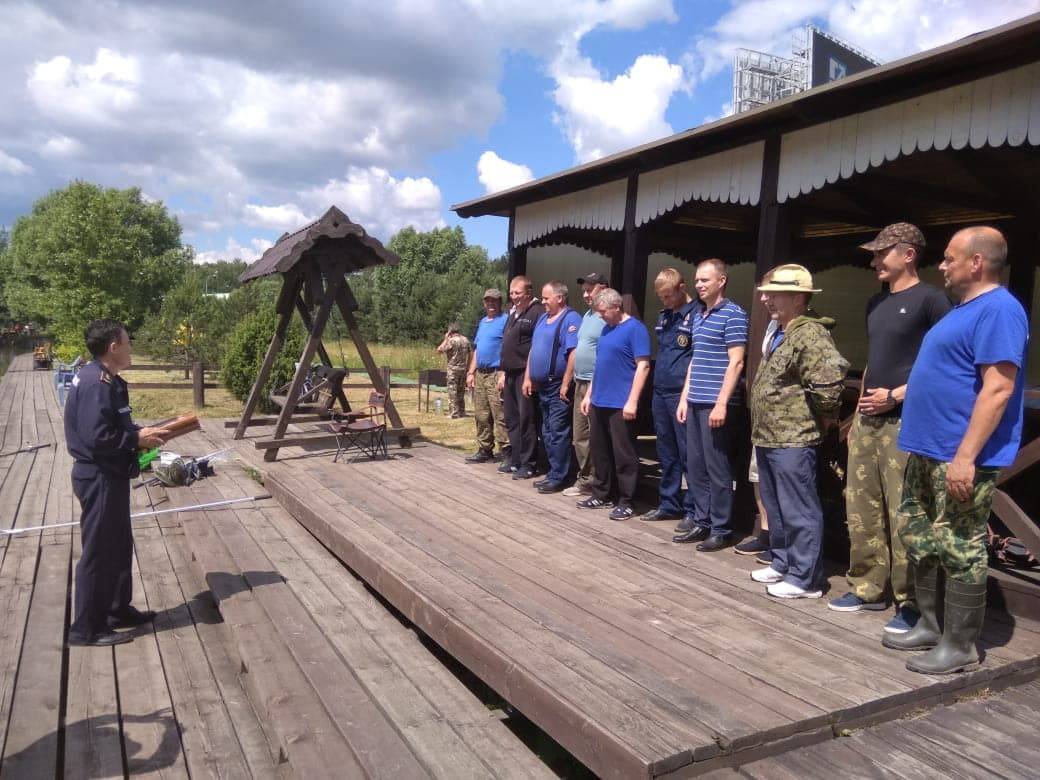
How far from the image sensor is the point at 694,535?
4215 millimetres

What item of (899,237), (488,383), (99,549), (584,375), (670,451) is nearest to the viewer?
(899,237)

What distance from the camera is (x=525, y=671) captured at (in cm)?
257

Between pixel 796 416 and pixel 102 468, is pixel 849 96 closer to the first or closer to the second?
pixel 796 416

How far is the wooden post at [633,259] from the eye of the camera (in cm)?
573

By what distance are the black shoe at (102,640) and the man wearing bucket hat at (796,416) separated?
9.31 feet

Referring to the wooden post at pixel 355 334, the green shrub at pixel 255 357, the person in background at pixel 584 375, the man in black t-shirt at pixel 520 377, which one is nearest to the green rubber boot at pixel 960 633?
the person in background at pixel 584 375

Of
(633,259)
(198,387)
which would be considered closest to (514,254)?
(633,259)

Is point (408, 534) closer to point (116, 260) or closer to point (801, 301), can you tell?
Answer: point (801, 301)

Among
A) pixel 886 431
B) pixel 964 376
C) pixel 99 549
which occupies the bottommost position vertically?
pixel 99 549

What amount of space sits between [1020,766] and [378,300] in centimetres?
3509

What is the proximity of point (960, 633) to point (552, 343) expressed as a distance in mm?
3358

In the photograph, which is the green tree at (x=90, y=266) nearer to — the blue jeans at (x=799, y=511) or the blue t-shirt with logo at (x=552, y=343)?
the blue t-shirt with logo at (x=552, y=343)

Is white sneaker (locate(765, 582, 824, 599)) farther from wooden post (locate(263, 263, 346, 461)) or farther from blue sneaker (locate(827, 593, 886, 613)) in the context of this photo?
wooden post (locate(263, 263, 346, 461))

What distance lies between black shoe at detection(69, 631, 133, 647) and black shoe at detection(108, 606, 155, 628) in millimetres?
105
